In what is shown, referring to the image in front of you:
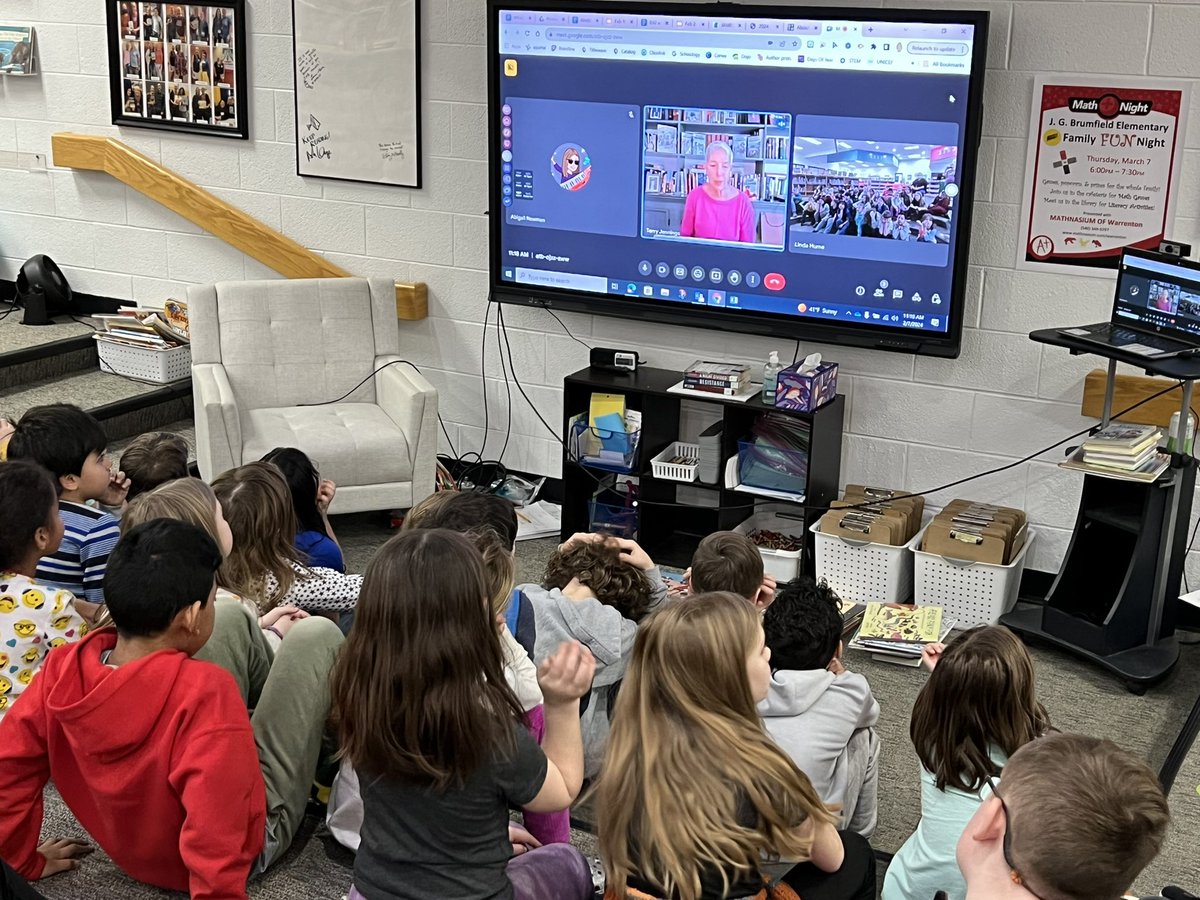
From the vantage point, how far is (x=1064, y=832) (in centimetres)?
153

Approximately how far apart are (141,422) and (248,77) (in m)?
1.46

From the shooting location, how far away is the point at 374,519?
16.4 feet

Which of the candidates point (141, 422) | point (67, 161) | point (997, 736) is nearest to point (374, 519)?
point (141, 422)

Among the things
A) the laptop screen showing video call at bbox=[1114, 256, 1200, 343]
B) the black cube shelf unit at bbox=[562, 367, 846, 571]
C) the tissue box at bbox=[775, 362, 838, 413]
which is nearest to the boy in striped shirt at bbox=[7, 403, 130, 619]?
the black cube shelf unit at bbox=[562, 367, 846, 571]

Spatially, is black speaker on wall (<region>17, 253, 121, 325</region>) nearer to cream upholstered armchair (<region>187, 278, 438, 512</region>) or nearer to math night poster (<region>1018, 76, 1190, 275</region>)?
cream upholstered armchair (<region>187, 278, 438, 512</region>)

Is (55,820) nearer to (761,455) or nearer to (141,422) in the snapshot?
(761,455)

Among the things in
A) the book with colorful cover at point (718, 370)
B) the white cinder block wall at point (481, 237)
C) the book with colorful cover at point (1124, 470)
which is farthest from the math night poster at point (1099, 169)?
the book with colorful cover at point (718, 370)

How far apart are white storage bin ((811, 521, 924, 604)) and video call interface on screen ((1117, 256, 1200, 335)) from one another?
965 millimetres

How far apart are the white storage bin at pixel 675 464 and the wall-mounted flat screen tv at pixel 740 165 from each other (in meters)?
0.45

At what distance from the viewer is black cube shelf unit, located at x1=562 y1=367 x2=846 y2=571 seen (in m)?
4.36

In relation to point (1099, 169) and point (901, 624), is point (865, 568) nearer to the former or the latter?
point (901, 624)

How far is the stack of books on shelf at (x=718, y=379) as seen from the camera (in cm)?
437

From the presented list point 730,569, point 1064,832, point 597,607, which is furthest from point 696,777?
point 730,569

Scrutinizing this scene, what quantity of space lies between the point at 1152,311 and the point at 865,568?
117cm
